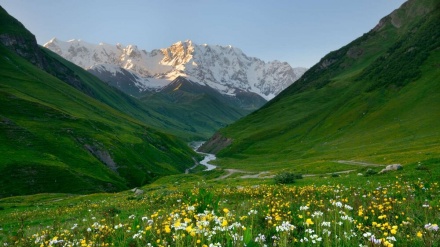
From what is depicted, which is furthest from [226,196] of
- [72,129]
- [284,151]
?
[284,151]

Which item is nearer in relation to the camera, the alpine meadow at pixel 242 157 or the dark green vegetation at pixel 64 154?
the alpine meadow at pixel 242 157

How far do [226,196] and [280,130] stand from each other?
156 meters

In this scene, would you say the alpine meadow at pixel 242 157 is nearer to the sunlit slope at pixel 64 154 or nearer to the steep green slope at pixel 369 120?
the sunlit slope at pixel 64 154

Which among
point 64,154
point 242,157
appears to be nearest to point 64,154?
point 64,154

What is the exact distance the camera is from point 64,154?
93.8 meters

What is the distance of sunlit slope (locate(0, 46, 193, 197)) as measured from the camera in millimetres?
77375

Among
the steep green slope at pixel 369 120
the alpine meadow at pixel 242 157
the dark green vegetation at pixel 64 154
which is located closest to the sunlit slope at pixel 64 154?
the dark green vegetation at pixel 64 154

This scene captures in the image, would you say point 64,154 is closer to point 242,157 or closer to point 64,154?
point 64,154

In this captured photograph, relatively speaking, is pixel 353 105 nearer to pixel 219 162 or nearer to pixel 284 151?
pixel 284 151

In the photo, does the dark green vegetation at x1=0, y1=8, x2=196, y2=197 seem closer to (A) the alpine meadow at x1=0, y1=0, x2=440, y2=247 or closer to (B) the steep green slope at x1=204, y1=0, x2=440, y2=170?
(A) the alpine meadow at x1=0, y1=0, x2=440, y2=247

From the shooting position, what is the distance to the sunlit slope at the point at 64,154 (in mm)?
77375

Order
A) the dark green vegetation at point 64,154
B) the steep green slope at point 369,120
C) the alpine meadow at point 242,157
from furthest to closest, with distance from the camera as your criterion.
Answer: the steep green slope at point 369,120, the dark green vegetation at point 64,154, the alpine meadow at point 242,157

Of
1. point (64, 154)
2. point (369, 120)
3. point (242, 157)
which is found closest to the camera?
point (64, 154)

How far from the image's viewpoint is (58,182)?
77.4 metres
